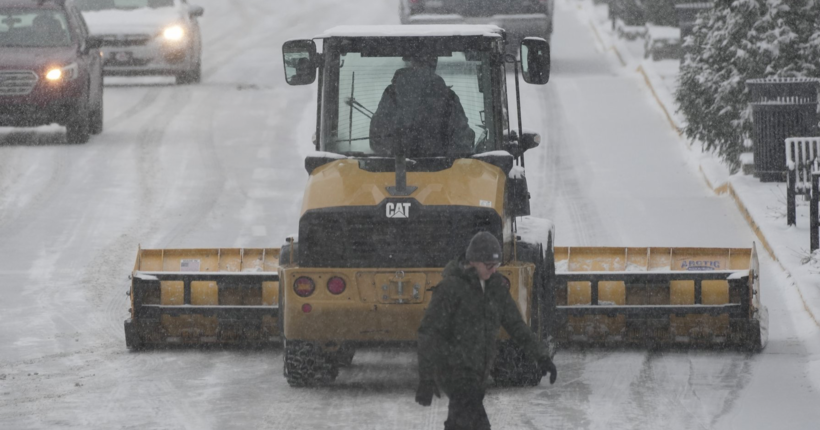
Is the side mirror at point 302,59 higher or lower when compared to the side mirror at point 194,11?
lower

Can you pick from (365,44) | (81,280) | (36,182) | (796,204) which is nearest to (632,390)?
(365,44)

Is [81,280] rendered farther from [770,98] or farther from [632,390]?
[770,98]

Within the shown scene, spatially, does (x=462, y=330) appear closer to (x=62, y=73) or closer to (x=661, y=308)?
(x=661, y=308)

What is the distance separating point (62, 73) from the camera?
20984 mm

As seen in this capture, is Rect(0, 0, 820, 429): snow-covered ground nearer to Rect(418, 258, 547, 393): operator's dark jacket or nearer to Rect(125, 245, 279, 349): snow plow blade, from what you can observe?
Rect(125, 245, 279, 349): snow plow blade

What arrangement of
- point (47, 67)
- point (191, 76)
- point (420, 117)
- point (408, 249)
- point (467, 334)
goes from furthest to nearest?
1. point (191, 76)
2. point (47, 67)
3. point (420, 117)
4. point (408, 249)
5. point (467, 334)

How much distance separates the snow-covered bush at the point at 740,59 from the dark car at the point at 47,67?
8066 mm

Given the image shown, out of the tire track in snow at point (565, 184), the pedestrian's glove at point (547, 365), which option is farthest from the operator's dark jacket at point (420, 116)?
A: the tire track in snow at point (565, 184)

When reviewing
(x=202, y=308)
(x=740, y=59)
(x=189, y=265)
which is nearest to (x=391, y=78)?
(x=202, y=308)

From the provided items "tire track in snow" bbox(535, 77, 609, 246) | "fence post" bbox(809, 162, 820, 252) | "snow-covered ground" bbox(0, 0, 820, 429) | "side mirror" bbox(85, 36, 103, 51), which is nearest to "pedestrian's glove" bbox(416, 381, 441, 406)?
"snow-covered ground" bbox(0, 0, 820, 429)

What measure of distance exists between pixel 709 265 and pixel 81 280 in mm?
5673

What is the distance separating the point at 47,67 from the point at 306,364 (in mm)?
11862

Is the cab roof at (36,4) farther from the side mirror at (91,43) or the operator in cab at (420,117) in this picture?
the operator in cab at (420,117)

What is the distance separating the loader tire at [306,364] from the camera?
1016 cm
